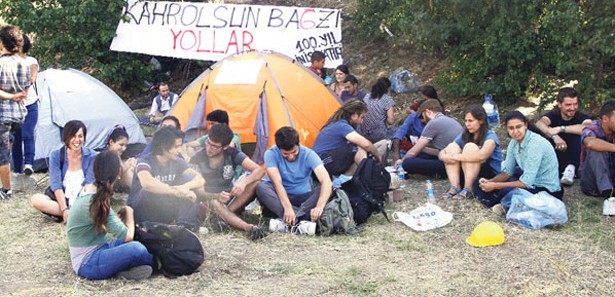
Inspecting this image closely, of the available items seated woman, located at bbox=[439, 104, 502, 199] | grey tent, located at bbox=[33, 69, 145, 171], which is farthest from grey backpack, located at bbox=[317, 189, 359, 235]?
grey tent, located at bbox=[33, 69, 145, 171]

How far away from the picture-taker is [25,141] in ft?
26.2

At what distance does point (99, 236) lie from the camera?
4.98m

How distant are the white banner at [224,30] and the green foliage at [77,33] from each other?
0.34 m

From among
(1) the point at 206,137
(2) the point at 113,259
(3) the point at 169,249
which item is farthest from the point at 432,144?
(2) the point at 113,259

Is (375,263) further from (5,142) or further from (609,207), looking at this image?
(5,142)

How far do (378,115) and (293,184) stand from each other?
8.24 feet

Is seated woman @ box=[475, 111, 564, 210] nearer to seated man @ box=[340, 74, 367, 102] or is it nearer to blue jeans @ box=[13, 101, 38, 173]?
seated man @ box=[340, 74, 367, 102]

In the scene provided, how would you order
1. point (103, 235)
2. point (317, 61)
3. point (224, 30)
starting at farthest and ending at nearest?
point (224, 30), point (317, 61), point (103, 235)

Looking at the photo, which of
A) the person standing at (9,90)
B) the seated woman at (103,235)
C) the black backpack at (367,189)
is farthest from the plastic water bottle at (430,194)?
the person standing at (9,90)

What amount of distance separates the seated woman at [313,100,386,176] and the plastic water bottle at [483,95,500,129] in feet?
8.19

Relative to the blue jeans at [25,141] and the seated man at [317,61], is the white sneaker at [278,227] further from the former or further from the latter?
the seated man at [317,61]

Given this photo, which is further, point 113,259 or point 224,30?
point 224,30

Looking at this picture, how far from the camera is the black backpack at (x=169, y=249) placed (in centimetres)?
518

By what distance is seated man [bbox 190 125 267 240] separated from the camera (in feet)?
20.8
